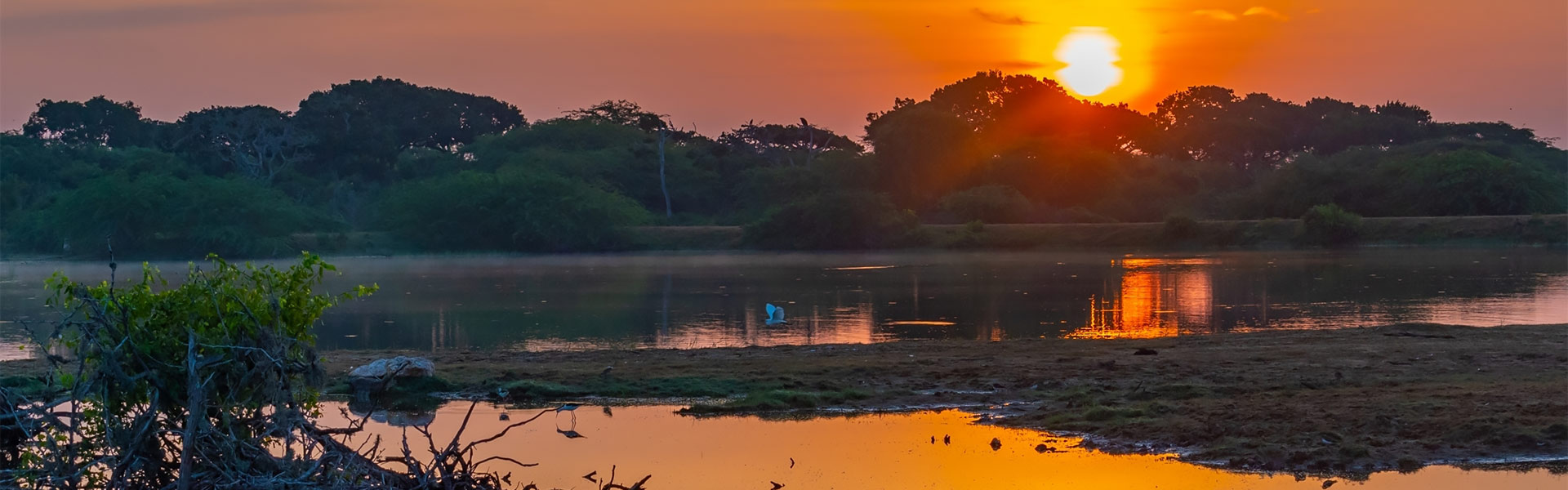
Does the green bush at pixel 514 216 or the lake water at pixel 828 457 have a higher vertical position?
the green bush at pixel 514 216

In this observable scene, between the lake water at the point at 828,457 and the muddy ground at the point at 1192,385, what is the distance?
39cm

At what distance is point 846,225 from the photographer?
5672 cm

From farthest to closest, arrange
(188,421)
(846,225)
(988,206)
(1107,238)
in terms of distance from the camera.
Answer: (988,206), (846,225), (1107,238), (188,421)

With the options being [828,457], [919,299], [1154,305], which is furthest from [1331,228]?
[828,457]

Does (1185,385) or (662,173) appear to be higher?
(662,173)

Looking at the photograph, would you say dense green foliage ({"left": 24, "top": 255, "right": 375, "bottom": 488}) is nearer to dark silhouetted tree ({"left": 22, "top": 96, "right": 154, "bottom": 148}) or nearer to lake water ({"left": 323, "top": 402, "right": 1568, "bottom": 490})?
lake water ({"left": 323, "top": 402, "right": 1568, "bottom": 490})

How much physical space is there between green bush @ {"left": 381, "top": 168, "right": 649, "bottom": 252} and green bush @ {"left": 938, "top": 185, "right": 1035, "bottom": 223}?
1477 centimetres

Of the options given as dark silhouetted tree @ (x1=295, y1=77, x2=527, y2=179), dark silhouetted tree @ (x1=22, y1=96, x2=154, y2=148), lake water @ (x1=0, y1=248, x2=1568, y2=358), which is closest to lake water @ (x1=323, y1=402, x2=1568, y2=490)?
lake water @ (x1=0, y1=248, x2=1568, y2=358)

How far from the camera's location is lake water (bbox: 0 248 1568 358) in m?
20.9

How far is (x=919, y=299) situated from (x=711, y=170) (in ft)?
160

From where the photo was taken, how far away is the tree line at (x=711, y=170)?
56938 mm

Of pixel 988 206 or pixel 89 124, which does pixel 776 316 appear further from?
pixel 89 124

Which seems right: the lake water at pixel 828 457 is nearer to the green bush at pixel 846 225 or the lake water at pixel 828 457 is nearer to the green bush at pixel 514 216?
the green bush at pixel 846 225

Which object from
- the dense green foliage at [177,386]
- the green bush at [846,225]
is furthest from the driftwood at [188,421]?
the green bush at [846,225]
